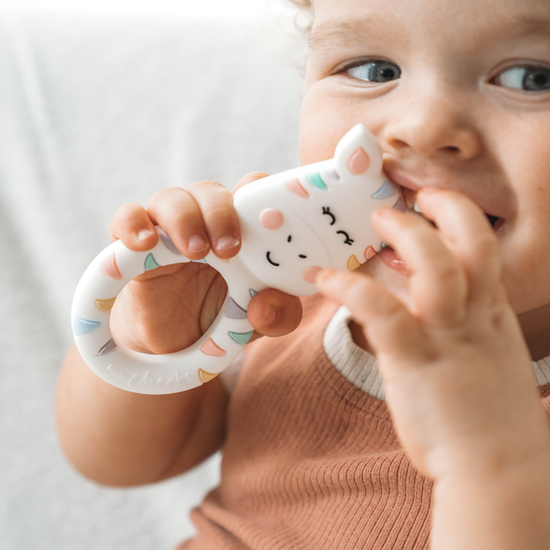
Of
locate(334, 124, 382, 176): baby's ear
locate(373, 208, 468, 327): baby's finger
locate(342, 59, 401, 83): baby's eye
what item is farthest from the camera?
locate(342, 59, 401, 83): baby's eye

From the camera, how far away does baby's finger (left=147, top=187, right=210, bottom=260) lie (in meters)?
0.58

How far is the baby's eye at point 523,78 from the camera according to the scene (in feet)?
1.95

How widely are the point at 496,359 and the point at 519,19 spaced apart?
0.32 metres

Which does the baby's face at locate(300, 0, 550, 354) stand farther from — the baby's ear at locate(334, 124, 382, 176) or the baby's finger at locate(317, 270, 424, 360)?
the baby's finger at locate(317, 270, 424, 360)

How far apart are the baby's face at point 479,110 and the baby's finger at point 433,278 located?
0.49ft

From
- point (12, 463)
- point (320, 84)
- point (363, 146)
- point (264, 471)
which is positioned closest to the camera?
point (363, 146)

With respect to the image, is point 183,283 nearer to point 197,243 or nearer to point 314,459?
point 197,243

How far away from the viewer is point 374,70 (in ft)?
2.19

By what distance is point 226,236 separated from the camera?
574 millimetres

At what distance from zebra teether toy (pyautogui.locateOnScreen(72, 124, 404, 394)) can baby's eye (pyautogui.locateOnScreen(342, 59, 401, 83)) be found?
14cm

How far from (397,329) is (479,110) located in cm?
27

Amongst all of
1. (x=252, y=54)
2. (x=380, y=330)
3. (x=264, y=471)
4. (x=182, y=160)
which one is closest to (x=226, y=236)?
(x=380, y=330)

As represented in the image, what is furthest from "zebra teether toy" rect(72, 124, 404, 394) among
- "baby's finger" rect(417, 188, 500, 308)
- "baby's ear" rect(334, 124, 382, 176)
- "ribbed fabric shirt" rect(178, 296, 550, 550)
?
"ribbed fabric shirt" rect(178, 296, 550, 550)

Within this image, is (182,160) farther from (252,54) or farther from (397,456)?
(397,456)
